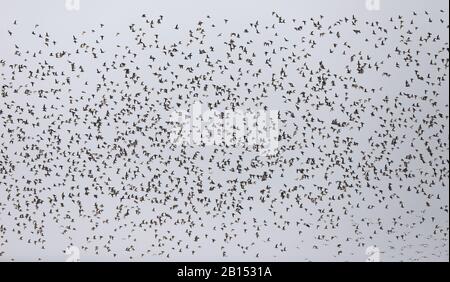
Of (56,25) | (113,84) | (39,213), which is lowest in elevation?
(39,213)

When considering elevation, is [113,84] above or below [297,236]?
above

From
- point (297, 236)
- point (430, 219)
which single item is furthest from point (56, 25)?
point (430, 219)

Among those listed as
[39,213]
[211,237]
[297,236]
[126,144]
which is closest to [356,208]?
[297,236]
